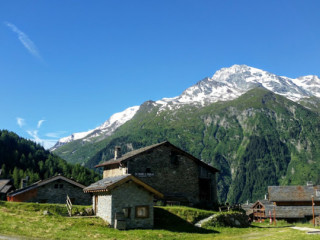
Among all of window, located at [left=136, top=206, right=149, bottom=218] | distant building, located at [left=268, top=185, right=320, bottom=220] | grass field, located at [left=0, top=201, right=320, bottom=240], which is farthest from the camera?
distant building, located at [left=268, top=185, right=320, bottom=220]

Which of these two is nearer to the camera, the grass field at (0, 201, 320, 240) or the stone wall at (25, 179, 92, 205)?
the grass field at (0, 201, 320, 240)

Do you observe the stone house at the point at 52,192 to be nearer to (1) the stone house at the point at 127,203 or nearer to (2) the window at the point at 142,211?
(1) the stone house at the point at 127,203

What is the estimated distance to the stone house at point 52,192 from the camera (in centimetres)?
5084

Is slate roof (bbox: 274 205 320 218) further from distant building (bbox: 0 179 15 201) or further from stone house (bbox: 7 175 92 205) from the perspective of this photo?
distant building (bbox: 0 179 15 201)

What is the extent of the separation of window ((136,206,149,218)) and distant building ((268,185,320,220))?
53.1 m

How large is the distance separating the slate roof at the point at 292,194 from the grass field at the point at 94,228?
1838 inches

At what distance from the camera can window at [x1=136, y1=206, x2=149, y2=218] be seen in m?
33.1

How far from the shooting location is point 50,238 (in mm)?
24453

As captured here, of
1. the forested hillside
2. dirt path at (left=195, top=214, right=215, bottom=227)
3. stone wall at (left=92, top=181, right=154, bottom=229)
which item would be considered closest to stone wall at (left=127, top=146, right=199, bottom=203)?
dirt path at (left=195, top=214, right=215, bottom=227)

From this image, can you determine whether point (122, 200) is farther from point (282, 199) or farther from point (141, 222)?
point (282, 199)

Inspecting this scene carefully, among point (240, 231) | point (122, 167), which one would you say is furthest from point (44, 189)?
point (240, 231)

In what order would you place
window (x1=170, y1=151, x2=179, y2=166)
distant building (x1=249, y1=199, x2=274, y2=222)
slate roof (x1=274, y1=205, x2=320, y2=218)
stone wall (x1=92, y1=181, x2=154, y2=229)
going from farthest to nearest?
distant building (x1=249, y1=199, x2=274, y2=222) < slate roof (x1=274, y1=205, x2=320, y2=218) < window (x1=170, y1=151, x2=179, y2=166) < stone wall (x1=92, y1=181, x2=154, y2=229)

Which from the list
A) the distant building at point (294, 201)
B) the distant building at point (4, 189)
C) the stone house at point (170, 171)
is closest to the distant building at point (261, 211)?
the distant building at point (294, 201)

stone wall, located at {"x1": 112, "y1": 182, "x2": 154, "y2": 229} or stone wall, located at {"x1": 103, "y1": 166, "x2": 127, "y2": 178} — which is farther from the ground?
stone wall, located at {"x1": 103, "y1": 166, "x2": 127, "y2": 178}
